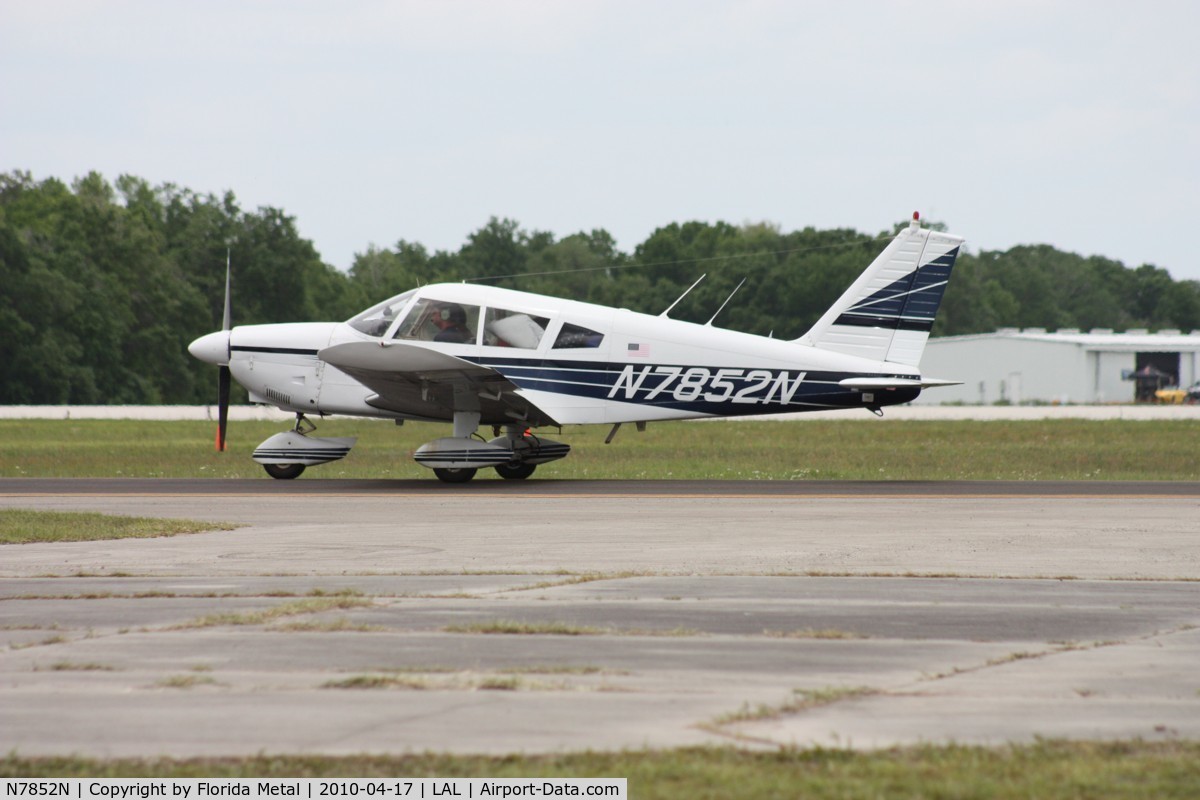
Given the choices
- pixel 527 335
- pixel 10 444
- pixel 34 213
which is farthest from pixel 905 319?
pixel 34 213

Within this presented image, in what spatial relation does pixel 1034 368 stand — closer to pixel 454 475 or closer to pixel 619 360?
pixel 619 360

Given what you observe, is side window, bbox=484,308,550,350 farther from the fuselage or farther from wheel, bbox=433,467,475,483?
wheel, bbox=433,467,475,483

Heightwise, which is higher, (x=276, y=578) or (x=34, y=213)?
(x=34, y=213)

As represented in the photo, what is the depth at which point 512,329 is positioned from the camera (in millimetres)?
18609

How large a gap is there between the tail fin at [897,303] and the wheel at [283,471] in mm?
7745

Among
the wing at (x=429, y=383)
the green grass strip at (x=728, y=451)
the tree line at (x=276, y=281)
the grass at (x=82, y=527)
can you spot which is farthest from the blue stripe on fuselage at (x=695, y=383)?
the tree line at (x=276, y=281)

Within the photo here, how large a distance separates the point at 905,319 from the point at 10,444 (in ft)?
73.1

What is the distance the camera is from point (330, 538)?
12.5 m

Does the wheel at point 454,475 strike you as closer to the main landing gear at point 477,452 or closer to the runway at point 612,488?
the main landing gear at point 477,452

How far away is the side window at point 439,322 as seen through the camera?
18406mm

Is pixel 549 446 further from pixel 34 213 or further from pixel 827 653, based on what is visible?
pixel 34 213

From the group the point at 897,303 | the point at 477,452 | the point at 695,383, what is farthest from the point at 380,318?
the point at 897,303

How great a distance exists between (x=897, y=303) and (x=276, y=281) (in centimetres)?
5960
